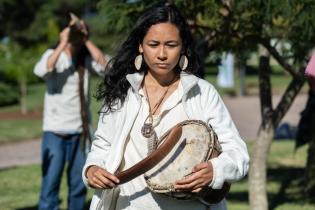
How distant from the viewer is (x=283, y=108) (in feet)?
26.3

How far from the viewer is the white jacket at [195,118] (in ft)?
11.9

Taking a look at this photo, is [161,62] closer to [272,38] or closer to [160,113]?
[160,113]

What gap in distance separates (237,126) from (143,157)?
14802 millimetres

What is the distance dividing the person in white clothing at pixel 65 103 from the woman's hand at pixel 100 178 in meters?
3.93

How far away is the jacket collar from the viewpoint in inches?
150

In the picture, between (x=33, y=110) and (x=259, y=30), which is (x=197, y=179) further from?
(x=33, y=110)

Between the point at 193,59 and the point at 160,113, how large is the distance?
0.32 meters

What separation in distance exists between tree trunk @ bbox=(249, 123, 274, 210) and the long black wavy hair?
4.10 m

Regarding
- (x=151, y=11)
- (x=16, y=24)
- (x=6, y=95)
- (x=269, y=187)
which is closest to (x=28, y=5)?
(x=16, y=24)

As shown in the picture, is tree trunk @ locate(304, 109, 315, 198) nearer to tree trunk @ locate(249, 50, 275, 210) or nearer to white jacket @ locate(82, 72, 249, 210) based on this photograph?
tree trunk @ locate(249, 50, 275, 210)

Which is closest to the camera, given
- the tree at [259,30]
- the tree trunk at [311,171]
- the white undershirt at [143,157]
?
the white undershirt at [143,157]

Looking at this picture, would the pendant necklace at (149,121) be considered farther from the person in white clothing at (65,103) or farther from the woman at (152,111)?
the person in white clothing at (65,103)

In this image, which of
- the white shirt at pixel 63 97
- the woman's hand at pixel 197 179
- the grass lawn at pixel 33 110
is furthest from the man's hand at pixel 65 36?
the woman's hand at pixel 197 179

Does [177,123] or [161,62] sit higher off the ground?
[161,62]
